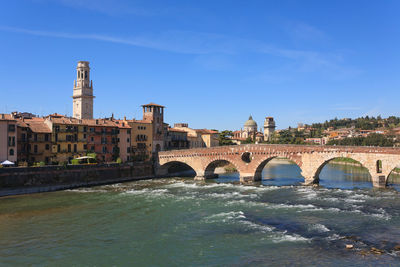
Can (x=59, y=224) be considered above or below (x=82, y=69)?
below

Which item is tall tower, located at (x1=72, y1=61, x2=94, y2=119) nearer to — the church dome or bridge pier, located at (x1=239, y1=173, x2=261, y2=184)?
bridge pier, located at (x1=239, y1=173, x2=261, y2=184)

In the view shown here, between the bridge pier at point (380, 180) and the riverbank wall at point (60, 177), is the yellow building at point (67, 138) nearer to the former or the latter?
the riverbank wall at point (60, 177)

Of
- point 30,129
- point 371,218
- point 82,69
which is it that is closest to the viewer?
point 371,218

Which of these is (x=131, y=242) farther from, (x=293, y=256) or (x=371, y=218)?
(x=371, y=218)

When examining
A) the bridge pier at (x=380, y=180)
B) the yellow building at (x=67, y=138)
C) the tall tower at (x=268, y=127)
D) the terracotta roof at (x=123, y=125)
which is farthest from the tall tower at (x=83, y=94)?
the tall tower at (x=268, y=127)

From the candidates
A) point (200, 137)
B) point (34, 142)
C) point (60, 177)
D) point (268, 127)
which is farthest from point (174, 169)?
point (268, 127)

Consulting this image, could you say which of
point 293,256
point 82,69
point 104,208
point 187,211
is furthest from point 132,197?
point 82,69

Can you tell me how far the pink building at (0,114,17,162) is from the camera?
150 ft

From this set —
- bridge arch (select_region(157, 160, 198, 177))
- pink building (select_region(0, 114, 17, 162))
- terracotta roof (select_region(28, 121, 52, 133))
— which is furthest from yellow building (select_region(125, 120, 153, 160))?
pink building (select_region(0, 114, 17, 162))

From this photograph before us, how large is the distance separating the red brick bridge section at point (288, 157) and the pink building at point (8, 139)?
2446 cm

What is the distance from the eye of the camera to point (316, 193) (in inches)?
1575

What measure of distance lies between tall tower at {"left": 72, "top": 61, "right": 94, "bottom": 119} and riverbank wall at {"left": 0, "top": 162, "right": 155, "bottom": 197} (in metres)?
25.6

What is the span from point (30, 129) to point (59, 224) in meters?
28.4

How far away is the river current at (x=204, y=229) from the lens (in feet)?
64.2
